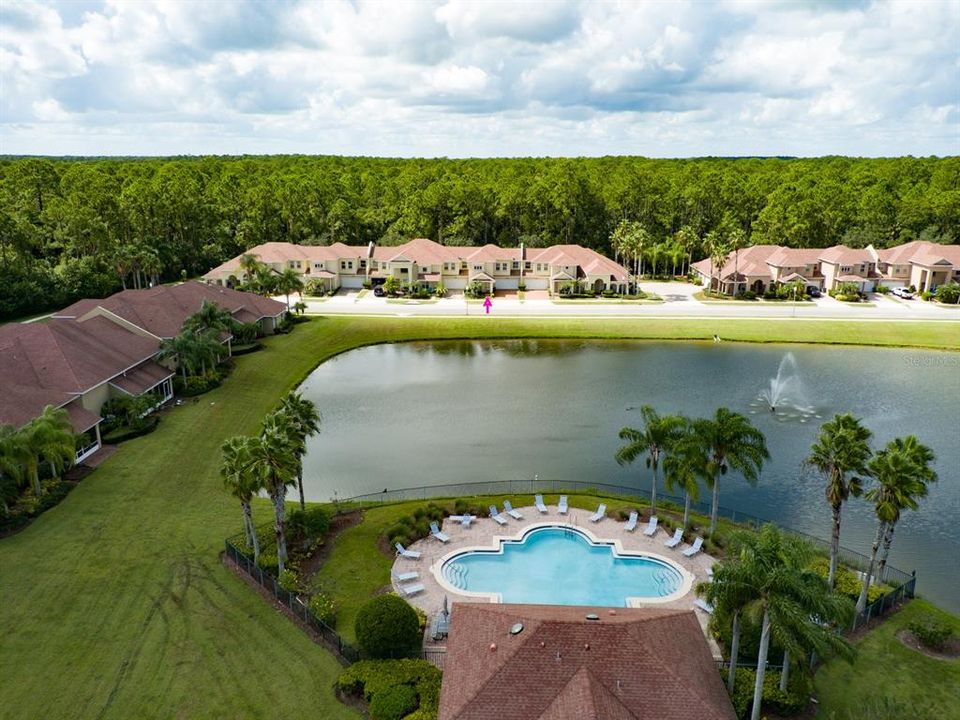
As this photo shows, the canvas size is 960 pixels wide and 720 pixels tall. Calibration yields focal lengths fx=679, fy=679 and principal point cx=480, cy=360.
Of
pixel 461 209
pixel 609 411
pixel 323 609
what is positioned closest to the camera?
pixel 323 609

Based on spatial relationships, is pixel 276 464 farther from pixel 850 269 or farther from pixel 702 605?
pixel 850 269

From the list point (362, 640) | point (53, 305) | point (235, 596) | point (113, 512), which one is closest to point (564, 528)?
point (362, 640)

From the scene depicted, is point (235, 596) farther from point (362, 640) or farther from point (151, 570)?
point (362, 640)

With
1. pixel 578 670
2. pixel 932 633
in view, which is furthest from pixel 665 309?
pixel 578 670

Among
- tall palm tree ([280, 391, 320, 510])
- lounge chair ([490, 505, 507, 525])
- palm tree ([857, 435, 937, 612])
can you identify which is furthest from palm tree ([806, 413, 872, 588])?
tall palm tree ([280, 391, 320, 510])

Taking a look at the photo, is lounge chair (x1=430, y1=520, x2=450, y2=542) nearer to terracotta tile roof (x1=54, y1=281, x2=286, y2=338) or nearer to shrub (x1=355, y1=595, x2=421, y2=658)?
shrub (x1=355, y1=595, x2=421, y2=658)

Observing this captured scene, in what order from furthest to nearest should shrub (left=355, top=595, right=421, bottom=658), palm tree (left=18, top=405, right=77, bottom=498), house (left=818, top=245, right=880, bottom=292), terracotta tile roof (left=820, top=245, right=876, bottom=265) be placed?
terracotta tile roof (left=820, top=245, right=876, bottom=265), house (left=818, top=245, right=880, bottom=292), palm tree (left=18, top=405, right=77, bottom=498), shrub (left=355, top=595, right=421, bottom=658)
